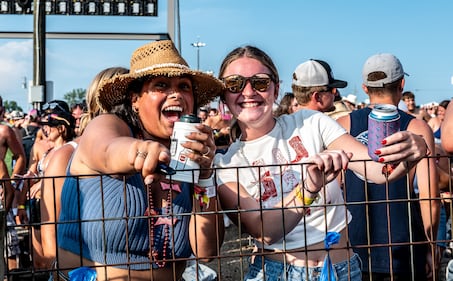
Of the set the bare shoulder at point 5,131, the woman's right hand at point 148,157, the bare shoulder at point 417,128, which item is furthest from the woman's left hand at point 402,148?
the bare shoulder at point 5,131

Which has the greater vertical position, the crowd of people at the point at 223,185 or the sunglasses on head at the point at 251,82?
the sunglasses on head at the point at 251,82

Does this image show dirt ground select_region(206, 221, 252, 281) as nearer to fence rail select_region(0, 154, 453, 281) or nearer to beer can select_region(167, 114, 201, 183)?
fence rail select_region(0, 154, 453, 281)

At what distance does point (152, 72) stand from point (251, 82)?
477mm

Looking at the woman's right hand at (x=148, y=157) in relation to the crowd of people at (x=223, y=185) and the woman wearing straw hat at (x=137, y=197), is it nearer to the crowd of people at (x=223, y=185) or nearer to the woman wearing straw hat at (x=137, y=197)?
the crowd of people at (x=223, y=185)

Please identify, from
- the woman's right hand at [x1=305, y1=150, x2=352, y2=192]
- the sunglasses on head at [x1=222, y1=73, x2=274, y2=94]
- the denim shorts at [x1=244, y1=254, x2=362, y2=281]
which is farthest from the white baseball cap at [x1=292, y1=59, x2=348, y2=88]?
the woman's right hand at [x1=305, y1=150, x2=352, y2=192]

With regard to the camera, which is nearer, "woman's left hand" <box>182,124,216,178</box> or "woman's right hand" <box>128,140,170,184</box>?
"woman's right hand" <box>128,140,170,184</box>

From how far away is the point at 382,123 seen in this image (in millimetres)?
1686

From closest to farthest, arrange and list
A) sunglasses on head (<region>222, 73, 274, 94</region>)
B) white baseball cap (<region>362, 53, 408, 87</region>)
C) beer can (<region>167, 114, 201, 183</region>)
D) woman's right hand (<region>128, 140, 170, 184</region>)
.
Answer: woman's right hand (<region>128, 140, 170, 184</region>), beer can (<region>167, 114, 201, 183</region>), sunglasses on head (<region>222, 73, 274, 94</region>), white baseball cap (<region>362, 53, 408, 87</region>)

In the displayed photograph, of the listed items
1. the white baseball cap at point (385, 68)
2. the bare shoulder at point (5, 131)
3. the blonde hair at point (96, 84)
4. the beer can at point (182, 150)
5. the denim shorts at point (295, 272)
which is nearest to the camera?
the beer can at point (182, 150)

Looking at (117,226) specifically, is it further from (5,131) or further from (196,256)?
(5,131)

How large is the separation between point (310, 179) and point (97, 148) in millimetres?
729

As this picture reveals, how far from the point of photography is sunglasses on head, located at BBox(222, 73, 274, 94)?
2340mm

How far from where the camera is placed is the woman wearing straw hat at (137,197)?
194 cm

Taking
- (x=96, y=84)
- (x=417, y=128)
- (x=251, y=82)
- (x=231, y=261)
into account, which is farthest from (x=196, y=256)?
(x=231, y=261)
